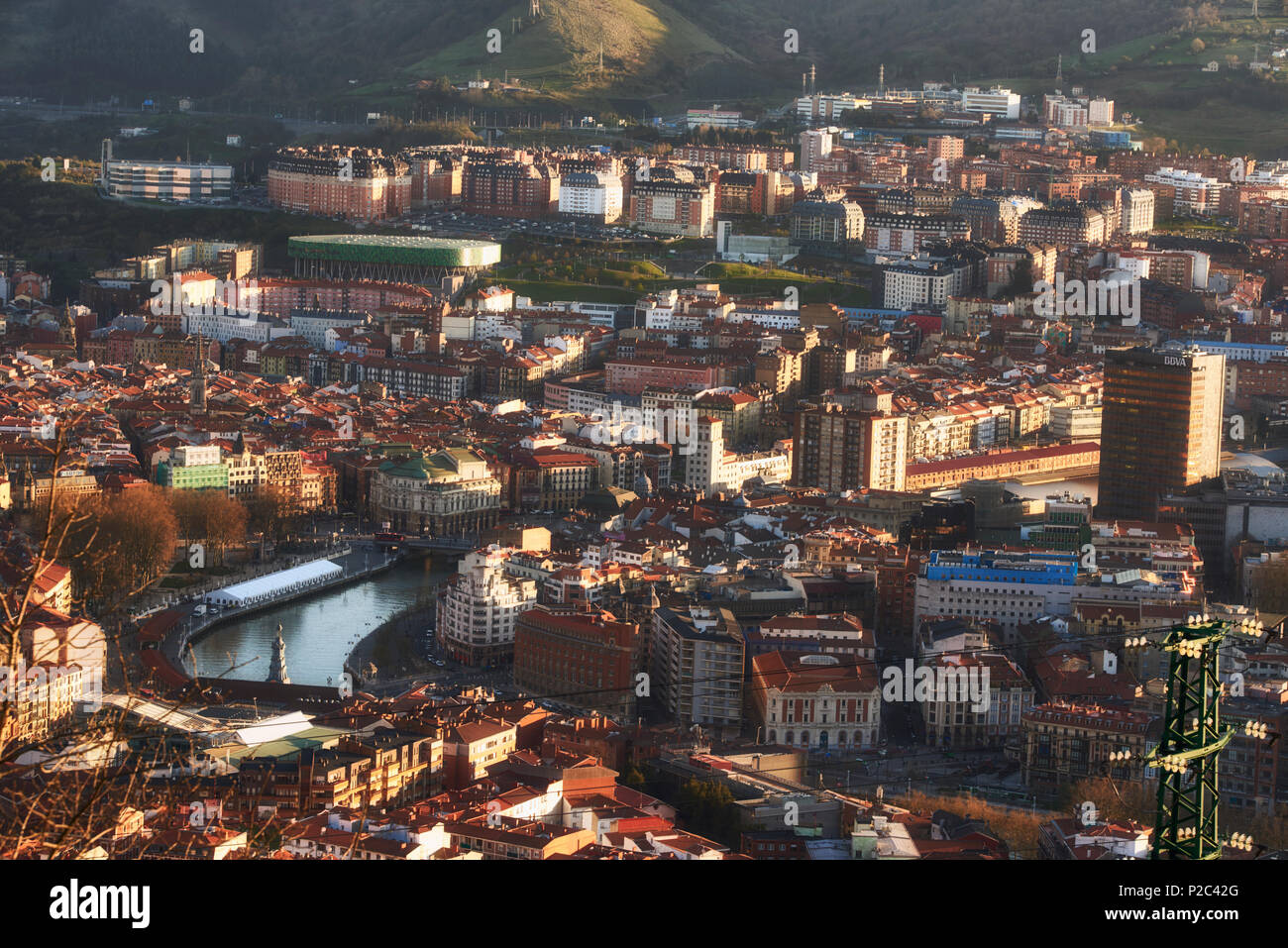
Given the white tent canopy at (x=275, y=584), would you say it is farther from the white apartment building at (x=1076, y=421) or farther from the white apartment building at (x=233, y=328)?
the white apartment building at (x=233, y=328)

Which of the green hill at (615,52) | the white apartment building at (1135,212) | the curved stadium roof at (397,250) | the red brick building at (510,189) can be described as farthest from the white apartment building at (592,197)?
the green hill at (615,52)

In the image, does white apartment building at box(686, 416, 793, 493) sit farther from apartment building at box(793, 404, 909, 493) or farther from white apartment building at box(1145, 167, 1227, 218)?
white apartment building at box(1145, 167, 1227, 218)

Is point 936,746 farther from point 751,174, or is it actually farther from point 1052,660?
point 751,174

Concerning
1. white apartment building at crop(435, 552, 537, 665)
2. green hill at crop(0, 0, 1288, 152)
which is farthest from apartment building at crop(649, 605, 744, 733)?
green hill at crop(0, 0, 1288, 152)

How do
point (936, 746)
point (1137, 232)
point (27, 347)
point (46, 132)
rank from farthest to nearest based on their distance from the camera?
point (46, 132) < point (1137, 232) < point (27, 347) < point (936, 746)

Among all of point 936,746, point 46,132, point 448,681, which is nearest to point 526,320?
point 448,681
